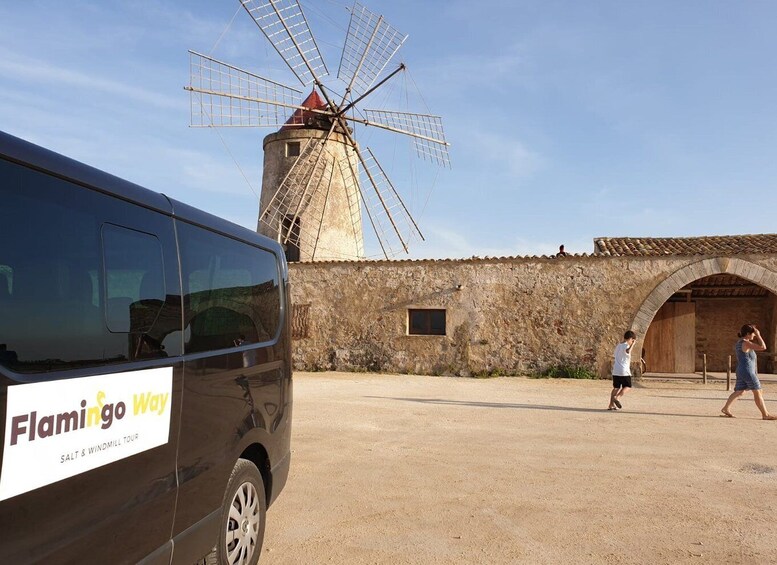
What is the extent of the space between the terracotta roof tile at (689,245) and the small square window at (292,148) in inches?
406

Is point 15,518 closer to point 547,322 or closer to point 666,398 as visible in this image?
point 666,398

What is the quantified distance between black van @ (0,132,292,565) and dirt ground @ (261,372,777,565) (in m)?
1.07

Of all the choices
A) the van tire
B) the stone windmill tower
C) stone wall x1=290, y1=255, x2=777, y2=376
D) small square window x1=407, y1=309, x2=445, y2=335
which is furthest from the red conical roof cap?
the van tire

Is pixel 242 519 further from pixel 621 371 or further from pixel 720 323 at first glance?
pixel 720 323

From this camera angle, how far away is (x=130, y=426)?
7.84ft

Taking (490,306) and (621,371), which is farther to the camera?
(490,306)

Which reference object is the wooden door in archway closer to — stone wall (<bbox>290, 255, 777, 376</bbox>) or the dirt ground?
stone wall (<bbox>290, 255, 777, 376</bbox>)

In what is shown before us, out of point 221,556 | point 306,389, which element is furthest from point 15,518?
point 306,389

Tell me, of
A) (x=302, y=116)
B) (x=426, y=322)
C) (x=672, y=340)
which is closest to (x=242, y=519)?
(x=426, y=322)

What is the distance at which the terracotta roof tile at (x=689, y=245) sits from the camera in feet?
48.0

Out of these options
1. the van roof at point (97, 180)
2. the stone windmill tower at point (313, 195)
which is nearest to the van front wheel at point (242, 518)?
Answer: the van roof at point (97, 180)

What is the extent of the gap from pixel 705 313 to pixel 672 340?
8.42 feet

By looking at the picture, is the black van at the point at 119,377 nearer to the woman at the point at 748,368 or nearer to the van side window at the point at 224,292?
the van side window at the point at 224,292

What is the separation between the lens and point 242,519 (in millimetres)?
3395
